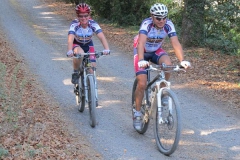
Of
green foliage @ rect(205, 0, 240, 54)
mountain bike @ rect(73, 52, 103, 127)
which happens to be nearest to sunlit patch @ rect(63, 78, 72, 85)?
mountain bike @ rect(73, 52, 103, 127)

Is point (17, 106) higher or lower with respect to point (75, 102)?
higher

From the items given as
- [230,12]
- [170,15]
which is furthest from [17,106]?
[170,15]

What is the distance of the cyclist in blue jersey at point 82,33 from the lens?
7.52 meters

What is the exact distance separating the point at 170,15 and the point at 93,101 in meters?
13.2

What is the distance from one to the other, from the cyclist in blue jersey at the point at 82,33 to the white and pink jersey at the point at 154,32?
1143 mm

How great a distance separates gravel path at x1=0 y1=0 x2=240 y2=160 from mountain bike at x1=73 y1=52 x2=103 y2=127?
31 centimetres

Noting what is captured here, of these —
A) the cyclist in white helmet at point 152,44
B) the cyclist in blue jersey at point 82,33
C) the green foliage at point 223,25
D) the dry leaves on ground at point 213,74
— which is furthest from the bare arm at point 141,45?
the green foliage at point 223,25

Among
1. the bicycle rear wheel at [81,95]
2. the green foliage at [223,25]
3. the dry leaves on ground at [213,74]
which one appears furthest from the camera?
the green foliage at [223,25]

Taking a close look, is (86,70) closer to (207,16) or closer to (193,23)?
(193,23)

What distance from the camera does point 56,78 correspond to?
1123cm

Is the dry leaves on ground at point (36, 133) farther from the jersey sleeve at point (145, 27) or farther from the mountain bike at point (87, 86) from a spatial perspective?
the jersey sleeve at point (145, 27)

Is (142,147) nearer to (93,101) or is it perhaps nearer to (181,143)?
(181,143)

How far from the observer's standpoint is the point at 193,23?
1447 cm

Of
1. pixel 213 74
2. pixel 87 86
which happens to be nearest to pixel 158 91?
pixel 87 86
